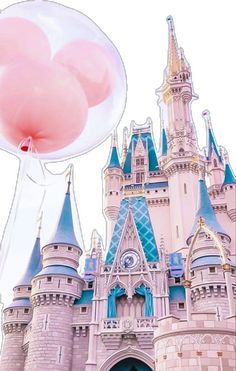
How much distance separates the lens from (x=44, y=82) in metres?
6.46

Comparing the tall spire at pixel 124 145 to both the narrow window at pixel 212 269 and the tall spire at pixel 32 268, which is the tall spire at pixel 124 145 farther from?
the narrow window at pixel 212 269

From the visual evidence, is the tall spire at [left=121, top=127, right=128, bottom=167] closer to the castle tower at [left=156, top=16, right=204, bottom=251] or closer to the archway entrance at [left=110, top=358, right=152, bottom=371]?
the castle tower at [left=156, top=16, right=204, bottom=251]

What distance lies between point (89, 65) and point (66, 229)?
77.5ft

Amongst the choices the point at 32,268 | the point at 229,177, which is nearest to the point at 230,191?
the point at 229,177

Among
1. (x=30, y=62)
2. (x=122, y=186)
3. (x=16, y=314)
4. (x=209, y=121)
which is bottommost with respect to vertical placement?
(x=30, y=62)

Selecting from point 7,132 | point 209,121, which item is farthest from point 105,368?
point 209,121

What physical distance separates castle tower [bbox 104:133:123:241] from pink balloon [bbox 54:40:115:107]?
2957cm

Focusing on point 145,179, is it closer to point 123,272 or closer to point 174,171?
point 174,171

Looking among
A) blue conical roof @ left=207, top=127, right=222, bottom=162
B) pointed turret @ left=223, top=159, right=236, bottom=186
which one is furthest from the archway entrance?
blue conical roof @ left=207, top=127, right=222, bottom=162

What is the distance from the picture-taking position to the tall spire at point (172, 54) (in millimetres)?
45444

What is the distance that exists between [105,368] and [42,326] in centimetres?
462

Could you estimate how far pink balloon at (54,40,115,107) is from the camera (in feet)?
22.0

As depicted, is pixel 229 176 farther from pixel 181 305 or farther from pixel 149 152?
pixel 181 305

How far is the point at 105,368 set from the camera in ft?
78.1
